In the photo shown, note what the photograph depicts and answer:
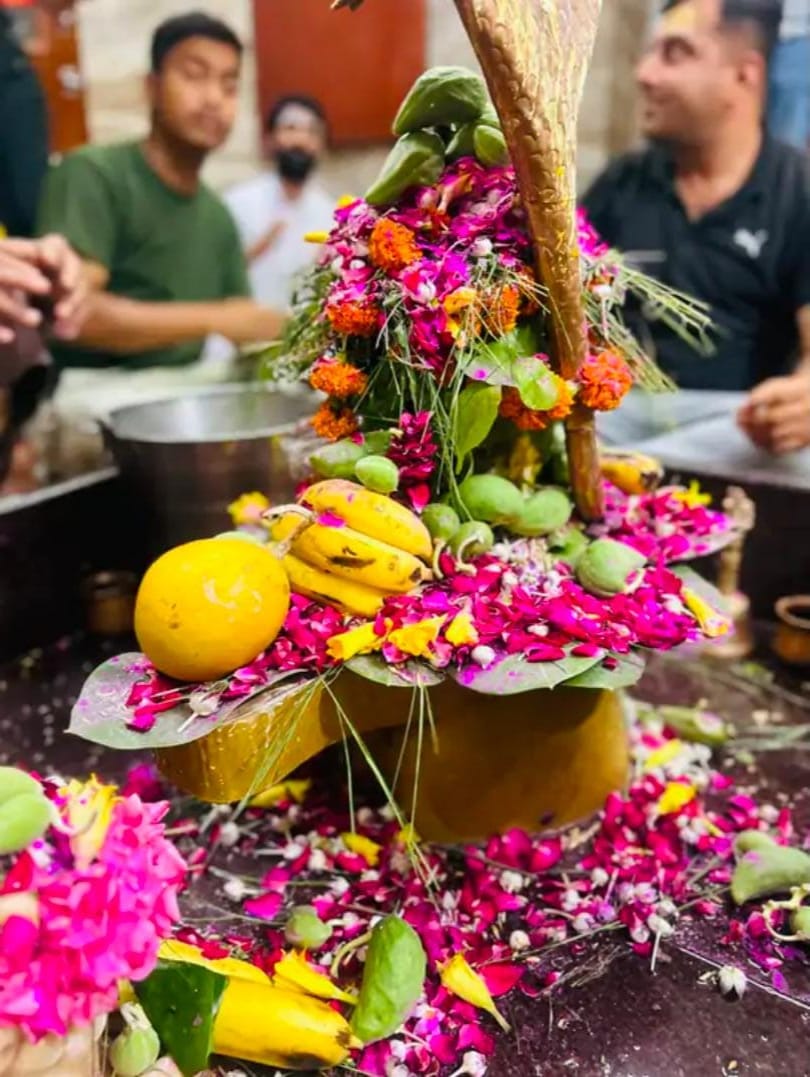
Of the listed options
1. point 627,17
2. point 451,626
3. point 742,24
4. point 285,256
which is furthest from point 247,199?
point 451,626

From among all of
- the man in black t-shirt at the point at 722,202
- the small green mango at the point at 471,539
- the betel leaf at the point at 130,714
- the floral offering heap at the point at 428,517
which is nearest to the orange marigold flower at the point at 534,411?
the floral offering heap at the point at 428,517

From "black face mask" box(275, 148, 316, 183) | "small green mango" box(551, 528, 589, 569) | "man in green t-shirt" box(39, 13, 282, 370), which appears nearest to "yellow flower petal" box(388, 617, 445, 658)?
"small green mango" box(551, 528, 589, 569)

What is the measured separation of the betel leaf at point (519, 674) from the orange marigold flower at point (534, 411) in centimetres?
23

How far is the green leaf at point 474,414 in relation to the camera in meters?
0.94

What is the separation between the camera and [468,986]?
2.92 ft

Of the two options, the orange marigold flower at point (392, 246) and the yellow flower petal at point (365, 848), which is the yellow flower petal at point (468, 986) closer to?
the yellow flower petal at point (365, 848)

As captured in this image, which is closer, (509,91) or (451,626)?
(509,91)

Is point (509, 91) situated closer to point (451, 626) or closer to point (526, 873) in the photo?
point (451, 626)

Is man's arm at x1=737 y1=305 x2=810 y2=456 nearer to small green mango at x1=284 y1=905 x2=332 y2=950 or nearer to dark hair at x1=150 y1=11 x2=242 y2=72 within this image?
small green mango at x1=284 y1=905 x2=332 y2=950

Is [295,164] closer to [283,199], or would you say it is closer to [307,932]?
[283,199]

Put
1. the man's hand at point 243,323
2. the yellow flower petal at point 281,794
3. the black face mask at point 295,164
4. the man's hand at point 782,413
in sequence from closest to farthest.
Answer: the yellow flower petal at point 281,794, the man's hand at point 782,413, the man's hand at point 243,323, the black face mask at point 295,164

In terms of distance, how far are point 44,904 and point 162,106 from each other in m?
1.79

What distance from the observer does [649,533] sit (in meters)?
1.13

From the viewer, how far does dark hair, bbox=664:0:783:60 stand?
190cm
